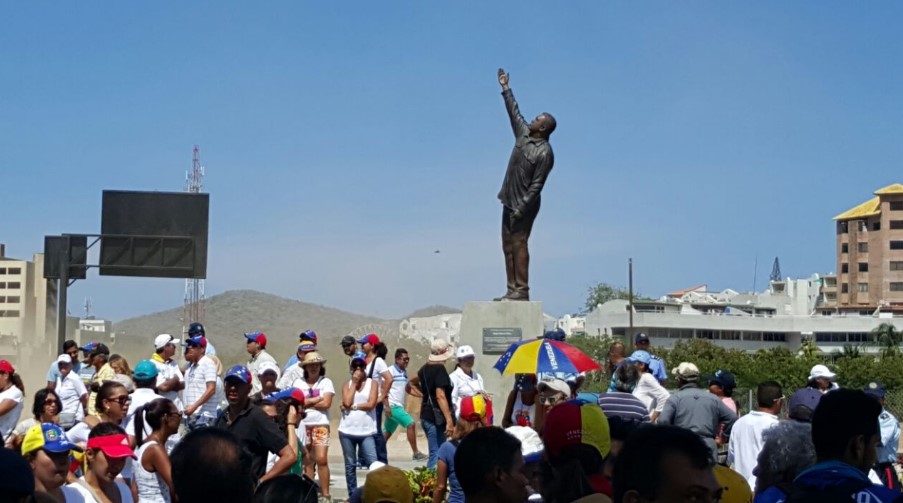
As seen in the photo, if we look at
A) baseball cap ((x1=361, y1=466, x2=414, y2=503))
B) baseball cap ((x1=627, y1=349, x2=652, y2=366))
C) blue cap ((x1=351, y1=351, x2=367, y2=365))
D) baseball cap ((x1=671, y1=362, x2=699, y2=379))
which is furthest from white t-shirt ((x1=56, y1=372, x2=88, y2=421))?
baseball cap ((x1=361, y1=466, x2=414, y2=503))

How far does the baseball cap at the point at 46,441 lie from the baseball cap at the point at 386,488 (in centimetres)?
184

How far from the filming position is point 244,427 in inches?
297

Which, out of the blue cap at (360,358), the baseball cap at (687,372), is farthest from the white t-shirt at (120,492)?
the blue cap at (360,358)

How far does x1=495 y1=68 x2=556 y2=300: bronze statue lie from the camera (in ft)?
52.3

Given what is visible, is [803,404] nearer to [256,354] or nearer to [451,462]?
[451,462]

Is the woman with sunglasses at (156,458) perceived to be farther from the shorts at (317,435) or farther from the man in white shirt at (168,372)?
the shorts at (317,435)

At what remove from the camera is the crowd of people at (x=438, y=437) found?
3.88 m

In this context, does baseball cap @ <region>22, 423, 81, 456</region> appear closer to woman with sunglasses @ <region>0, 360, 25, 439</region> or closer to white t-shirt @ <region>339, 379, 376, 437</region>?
woman with sunglasses @ <region>0, 360, 25, 439</region>

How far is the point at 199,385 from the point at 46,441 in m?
5.87

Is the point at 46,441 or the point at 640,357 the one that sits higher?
the point at 640,357

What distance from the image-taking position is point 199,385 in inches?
473

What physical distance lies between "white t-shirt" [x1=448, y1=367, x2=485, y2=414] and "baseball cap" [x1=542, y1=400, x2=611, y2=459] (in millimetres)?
9656

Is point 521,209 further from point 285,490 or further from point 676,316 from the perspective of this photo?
point 676,316

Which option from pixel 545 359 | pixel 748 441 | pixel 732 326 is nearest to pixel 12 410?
pixel 545 359
